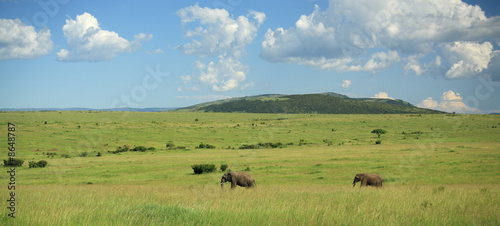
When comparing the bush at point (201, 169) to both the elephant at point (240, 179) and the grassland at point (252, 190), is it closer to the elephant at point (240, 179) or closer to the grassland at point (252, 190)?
the grassland at point (252, 190)

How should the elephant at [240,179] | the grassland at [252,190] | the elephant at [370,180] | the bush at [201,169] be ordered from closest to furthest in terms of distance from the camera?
the grassland at [252,190] < the elephant at [370,180] < the elephant at [240,179] < the bush at [201,169]

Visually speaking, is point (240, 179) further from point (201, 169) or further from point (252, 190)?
point (201, 169)

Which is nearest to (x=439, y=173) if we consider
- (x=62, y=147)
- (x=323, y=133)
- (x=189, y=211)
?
(x=189, y=211)

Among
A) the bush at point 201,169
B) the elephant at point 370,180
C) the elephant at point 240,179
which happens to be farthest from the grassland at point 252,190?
the elephant at point 370,180

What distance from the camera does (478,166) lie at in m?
29.0

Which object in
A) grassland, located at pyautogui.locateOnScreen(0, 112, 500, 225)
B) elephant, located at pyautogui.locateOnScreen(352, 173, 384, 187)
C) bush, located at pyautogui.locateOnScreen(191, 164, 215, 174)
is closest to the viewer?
grassland, located at pyautogui.locateOnScreen(0, 112, 500, 225)

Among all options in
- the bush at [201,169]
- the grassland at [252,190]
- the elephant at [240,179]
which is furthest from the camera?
the bush at [201,169]

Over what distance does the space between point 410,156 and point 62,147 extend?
50423 millimetres

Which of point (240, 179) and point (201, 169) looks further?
point (201, 169)

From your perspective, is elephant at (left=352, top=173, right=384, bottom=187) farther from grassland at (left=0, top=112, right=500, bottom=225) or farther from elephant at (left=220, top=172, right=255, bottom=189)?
elephant at (left=220, top=172, right=255, bottom=189)

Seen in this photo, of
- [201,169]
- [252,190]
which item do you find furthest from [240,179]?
[201,169]

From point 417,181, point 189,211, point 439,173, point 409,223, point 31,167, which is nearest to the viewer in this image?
point 409,223

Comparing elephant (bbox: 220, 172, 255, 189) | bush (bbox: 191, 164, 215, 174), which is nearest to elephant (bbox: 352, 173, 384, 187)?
elephant (bbox: 220, 172, 255, 189)

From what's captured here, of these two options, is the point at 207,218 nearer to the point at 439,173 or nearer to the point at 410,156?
the point at 439,173
